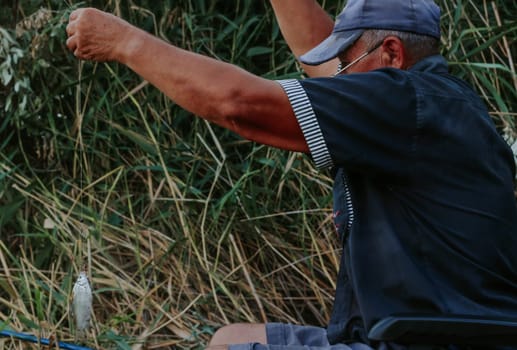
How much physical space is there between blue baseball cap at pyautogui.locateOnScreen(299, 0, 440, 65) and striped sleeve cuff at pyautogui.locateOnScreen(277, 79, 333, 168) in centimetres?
31

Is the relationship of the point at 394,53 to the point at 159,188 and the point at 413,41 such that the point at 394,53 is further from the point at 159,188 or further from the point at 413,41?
the point at 159,188

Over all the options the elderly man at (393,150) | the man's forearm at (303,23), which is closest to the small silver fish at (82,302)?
the man's forearm at (303,23)

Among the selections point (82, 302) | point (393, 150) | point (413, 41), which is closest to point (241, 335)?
point (82, 302)

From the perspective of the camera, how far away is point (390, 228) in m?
2.37

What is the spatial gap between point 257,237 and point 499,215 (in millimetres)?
1749

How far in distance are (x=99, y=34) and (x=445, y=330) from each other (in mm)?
1050

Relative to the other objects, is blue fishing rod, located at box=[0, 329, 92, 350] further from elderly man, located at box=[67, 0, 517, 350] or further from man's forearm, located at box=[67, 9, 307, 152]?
man's forearm, located at box=[67, 9, 307, 152]

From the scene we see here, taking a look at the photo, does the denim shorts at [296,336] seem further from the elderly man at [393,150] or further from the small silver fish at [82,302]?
the small silver fish at [82,302]

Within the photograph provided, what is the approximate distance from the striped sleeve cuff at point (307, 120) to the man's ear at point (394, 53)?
323 mm

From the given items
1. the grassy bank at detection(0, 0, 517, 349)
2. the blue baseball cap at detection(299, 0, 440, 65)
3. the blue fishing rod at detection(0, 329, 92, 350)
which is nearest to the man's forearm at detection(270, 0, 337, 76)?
the blue baseball cap at detection(299, 0, 440, 65)

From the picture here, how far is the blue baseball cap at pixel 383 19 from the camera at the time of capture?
2.50m

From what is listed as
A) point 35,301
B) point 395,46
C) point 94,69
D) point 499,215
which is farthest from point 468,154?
point 94,69

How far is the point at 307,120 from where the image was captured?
2.29 meters

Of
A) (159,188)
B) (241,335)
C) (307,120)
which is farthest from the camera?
(159,188)
